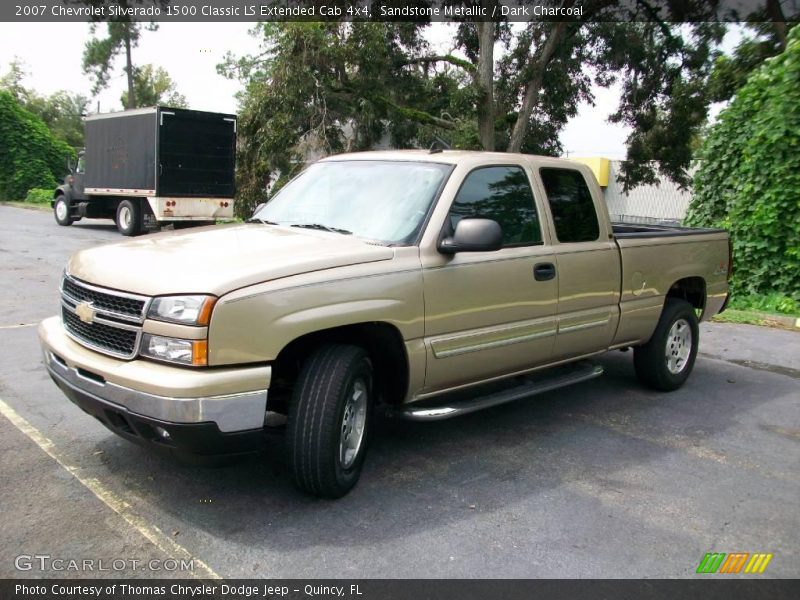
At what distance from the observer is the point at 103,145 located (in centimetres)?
2097

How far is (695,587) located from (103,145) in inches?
826

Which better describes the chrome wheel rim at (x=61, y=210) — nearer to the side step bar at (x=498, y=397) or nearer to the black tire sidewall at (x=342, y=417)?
the side step bar at (x=498, y=397)

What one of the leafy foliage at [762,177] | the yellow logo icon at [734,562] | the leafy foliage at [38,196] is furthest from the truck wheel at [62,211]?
the yellow logo icon at [734,562]

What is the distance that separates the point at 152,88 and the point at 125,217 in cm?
5045

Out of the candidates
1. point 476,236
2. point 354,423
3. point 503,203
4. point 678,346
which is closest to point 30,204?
point 678,346

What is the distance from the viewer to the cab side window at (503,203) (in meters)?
4.71

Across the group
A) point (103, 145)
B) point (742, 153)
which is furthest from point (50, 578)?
point (103, 145)

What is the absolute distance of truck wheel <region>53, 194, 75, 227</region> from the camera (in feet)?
73.0

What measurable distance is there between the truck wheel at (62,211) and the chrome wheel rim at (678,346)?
66.4 feet

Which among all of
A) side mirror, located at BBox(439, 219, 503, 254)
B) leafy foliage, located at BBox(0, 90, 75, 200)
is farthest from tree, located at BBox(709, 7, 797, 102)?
leafy foliage, located at BBox(0, 90, 75, 200)

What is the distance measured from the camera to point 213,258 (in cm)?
379

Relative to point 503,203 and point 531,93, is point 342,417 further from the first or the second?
point 531,93

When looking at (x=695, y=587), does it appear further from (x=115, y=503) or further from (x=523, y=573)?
(x=115, y=503)

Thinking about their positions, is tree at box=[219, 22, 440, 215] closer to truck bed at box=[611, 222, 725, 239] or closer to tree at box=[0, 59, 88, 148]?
truck bed at box=[611, 222, 725, 239]
